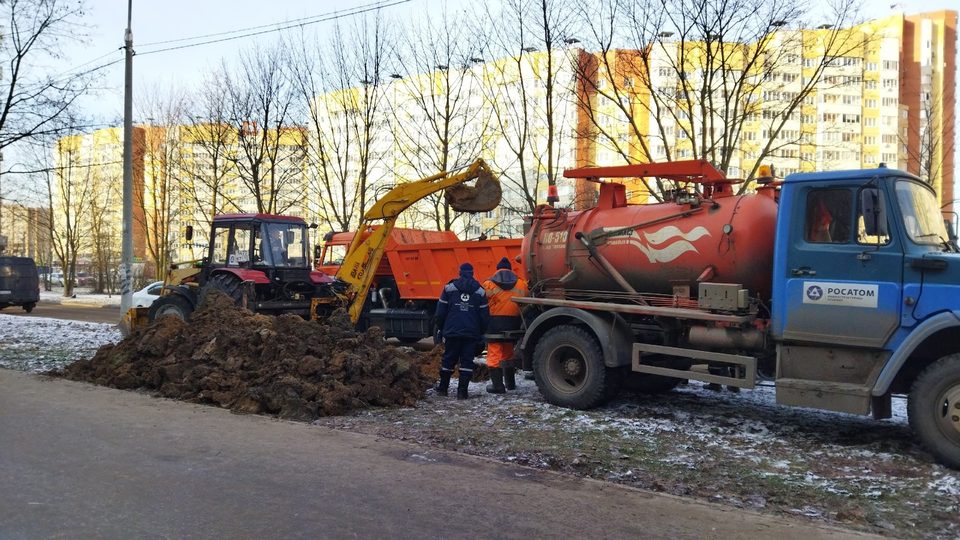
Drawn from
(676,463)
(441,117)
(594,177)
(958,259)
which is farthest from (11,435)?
(441,117)

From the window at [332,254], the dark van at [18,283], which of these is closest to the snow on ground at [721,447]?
the window at [332,254]

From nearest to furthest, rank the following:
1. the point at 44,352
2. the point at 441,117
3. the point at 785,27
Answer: the point at 44,352 < the point at 785,27 < the point at 441,117

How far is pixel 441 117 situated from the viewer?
89.6 ft

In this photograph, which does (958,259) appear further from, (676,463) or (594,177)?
(594,177)

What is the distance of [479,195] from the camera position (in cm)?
1210

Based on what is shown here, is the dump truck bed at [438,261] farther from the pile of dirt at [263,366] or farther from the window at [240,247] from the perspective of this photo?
the pile of dirt at [263,366]

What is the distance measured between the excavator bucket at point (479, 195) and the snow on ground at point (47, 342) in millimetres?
6682

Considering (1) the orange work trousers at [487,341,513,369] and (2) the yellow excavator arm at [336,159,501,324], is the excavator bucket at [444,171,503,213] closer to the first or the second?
(2) the yellow excavator arm at [336,159,501,324]

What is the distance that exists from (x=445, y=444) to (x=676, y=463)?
2.14 metres

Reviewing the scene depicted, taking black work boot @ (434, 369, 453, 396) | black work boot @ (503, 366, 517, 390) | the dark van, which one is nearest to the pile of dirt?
black work boot @ (434, 369, 453, 396)

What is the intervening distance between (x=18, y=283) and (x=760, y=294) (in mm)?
29942

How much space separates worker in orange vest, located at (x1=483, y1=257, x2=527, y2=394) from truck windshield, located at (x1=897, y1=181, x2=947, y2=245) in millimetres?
4643

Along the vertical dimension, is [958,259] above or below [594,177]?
below

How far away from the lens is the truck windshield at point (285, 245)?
14.1 m
